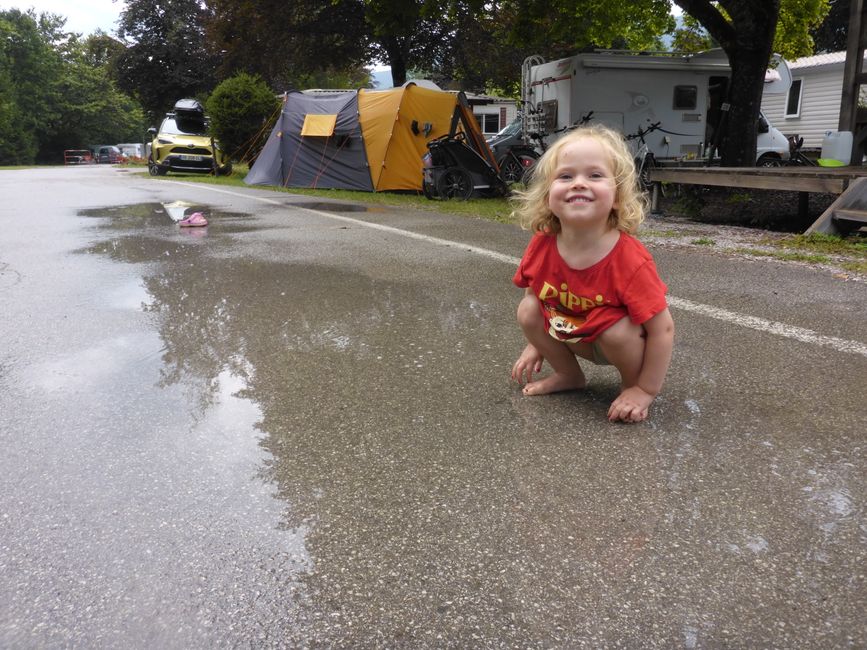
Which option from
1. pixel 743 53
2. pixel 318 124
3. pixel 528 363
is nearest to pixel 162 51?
pixel 318 124

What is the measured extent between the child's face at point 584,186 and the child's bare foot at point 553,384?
2.20 ft

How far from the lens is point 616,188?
2670 mm

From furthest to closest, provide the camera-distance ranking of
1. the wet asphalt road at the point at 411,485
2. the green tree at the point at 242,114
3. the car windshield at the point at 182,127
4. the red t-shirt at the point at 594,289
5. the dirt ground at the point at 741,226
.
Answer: the car windshield at the point at 182,127 < the green tree at the point at 242,114 < the dirt ground at the point at 741,226 < the red t-shirt at the point at 594,289 < the wet asphalt road at the point at 411,485

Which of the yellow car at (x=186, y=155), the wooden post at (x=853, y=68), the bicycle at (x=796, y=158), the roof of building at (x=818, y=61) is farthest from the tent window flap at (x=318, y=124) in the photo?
the roof of building at (x=818, y=61)

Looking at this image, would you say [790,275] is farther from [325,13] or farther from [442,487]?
[325,13]

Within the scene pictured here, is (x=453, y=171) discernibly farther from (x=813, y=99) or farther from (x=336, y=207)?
(x=813, y=99)

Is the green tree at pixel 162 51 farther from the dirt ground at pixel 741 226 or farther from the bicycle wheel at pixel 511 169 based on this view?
the dirt ground at pixel 741 226

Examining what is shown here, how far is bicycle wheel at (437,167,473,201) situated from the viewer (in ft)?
43.2

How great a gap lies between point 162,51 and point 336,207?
30974 millimetres

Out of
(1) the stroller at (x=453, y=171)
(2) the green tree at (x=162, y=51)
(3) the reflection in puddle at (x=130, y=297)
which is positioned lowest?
(3) the reflection in puddle at (x=130, y=297)

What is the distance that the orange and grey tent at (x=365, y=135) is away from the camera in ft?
50.4

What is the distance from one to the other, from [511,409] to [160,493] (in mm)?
1316

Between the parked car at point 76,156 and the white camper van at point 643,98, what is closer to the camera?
the white camper van at point 643,98

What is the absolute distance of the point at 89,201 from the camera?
12859 millimetres
